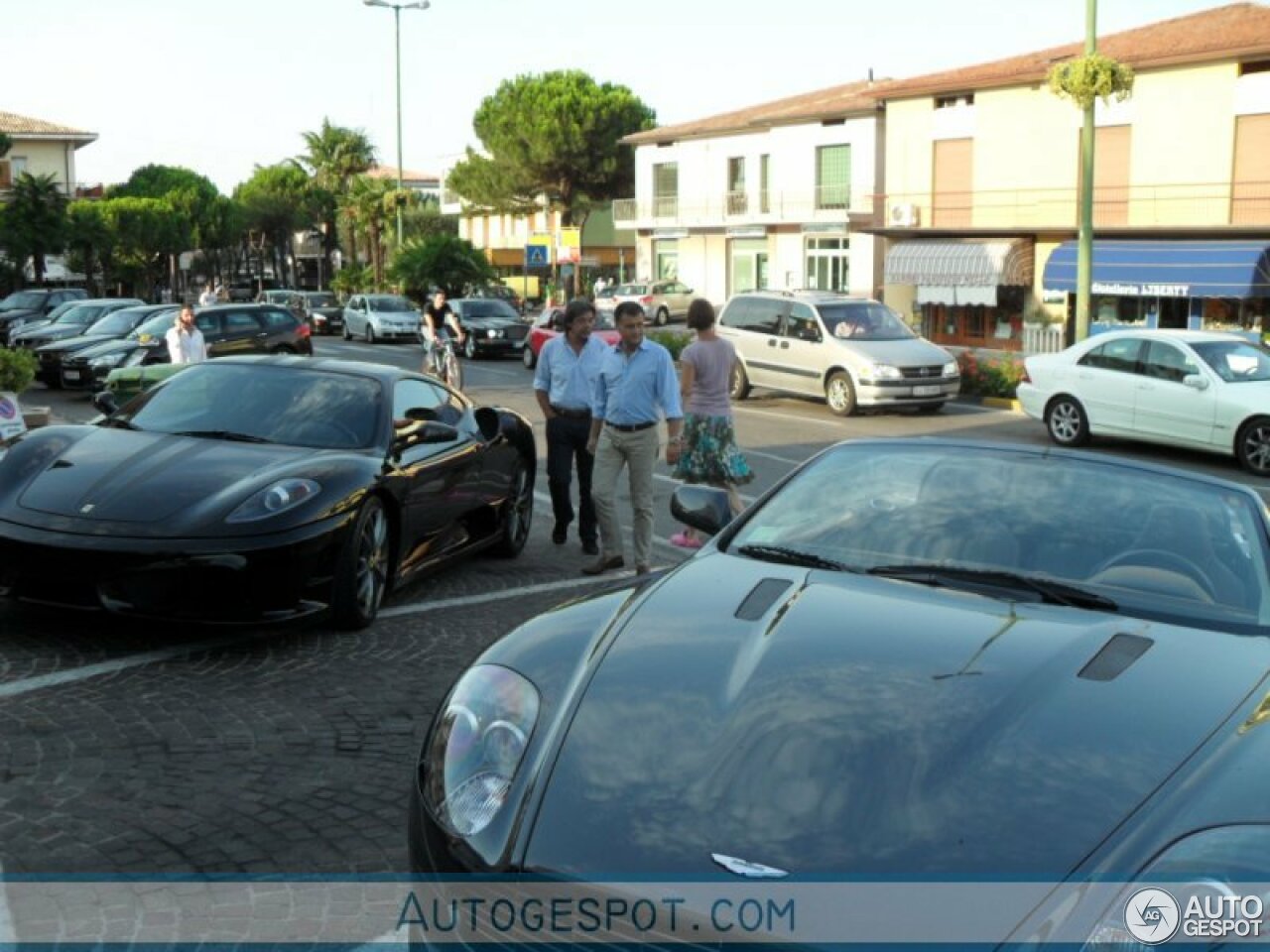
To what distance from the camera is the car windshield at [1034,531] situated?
12.6ft

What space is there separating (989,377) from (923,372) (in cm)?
A: 327

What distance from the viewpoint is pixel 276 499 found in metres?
6.42

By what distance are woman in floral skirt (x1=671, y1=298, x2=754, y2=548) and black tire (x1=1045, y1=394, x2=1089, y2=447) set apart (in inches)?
338

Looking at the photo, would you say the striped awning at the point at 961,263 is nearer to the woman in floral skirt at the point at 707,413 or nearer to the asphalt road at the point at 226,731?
the woman in floral skirt at the point at 707,413

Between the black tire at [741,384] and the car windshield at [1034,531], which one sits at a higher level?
the car windshield at [1034,531]

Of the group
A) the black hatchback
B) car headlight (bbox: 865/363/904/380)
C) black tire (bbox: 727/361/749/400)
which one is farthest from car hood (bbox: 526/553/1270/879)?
the black hatchback

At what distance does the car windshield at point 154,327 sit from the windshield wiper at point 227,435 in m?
14.9

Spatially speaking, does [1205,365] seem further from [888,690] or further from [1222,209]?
[1222,209]

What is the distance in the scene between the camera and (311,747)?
5.23 meters

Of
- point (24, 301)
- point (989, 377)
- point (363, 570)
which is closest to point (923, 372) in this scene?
point (989, 377)

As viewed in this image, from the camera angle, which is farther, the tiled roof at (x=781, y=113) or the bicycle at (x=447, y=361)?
the tiled roof at (x=781, y=113)

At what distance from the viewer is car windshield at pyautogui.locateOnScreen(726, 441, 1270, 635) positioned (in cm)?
384

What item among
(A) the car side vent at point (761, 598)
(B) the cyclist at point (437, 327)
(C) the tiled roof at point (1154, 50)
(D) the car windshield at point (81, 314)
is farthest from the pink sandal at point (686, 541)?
(C) the tiled roof at point (1154, 50)

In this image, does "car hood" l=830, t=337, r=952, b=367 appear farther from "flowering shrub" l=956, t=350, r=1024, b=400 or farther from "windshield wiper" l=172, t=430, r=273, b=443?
"windshield wiper" l=172, t=430, r=273, b=443
